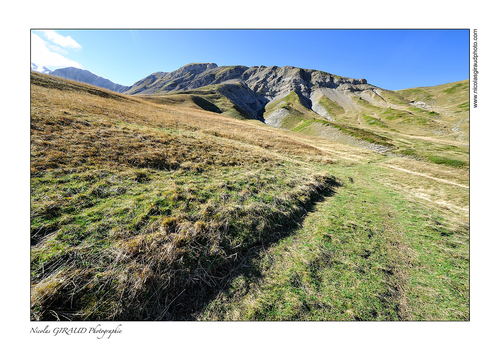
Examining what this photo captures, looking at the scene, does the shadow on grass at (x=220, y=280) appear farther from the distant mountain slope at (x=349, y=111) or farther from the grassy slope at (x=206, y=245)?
the distant mountain slope at (x=349, y=111)

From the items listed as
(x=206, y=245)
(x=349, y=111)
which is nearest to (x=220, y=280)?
(x=206, y=245)

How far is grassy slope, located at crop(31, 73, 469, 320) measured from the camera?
416 centimetres

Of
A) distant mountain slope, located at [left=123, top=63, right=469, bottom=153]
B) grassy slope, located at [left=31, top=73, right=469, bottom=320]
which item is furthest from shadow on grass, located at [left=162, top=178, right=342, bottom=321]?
distant mountain slope, located at [left=123, top=63, right=469, bottom=153]

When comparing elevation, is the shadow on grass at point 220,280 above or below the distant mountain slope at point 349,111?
below

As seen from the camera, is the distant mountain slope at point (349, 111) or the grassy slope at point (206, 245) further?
the distant mountain slope at point (349, 111)

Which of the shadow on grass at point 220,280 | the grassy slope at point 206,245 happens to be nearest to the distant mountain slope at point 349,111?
the grassy slope at point 206,245

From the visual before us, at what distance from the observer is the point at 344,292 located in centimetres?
507

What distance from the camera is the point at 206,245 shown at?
5562 millimetres

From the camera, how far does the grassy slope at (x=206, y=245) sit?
4.16 m

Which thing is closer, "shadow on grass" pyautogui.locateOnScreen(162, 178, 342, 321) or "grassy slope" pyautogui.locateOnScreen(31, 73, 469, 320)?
"grassy slope" pyautogui.locateOnScreen(31, 73, 469, 320)

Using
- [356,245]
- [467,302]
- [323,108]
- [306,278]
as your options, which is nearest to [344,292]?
[306,278]

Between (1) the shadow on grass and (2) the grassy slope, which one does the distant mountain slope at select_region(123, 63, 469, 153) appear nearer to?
(2) the grassy slope

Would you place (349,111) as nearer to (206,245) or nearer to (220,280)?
(206,245)

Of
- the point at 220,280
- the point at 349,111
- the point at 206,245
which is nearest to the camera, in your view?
the point at 220,280
